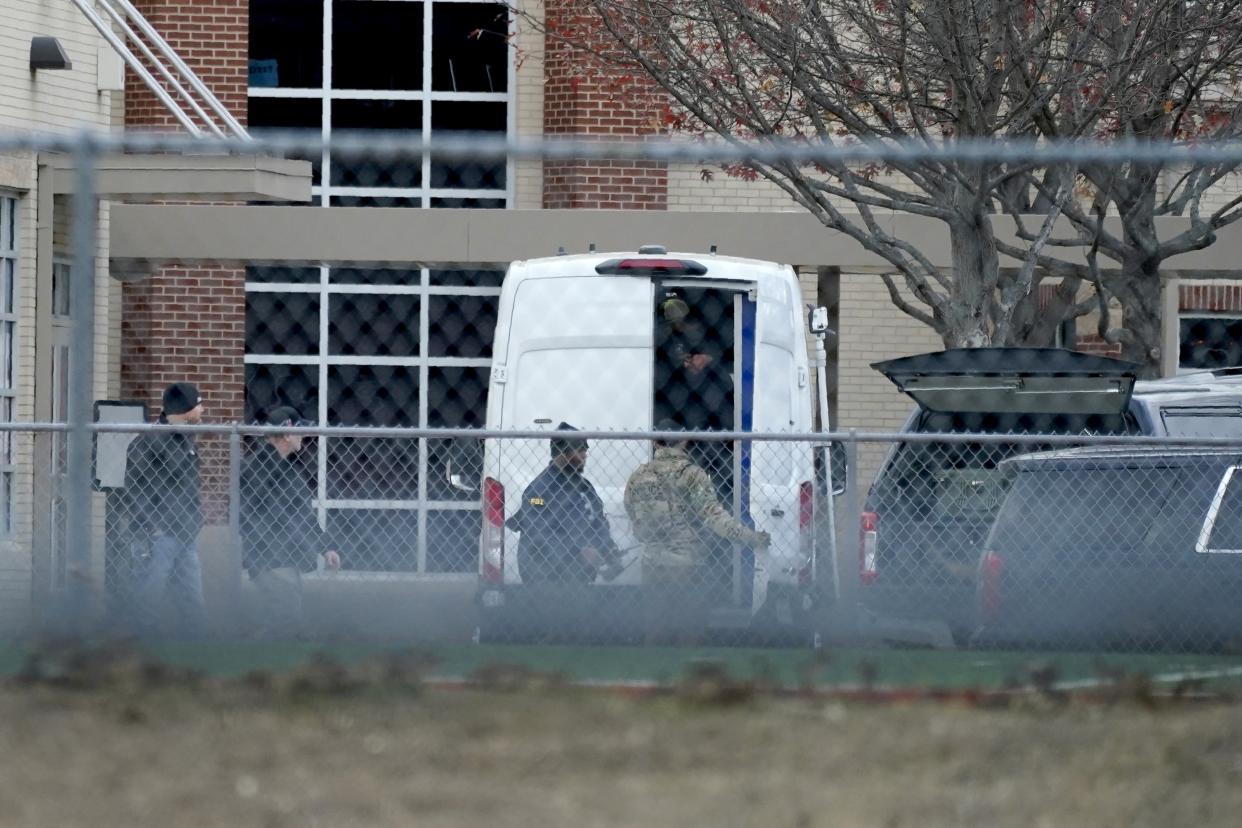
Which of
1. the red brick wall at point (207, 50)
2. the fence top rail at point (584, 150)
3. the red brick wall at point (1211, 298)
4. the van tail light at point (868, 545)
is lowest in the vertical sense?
the van tail light at point (868, 545)

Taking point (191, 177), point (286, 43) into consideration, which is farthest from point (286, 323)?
point (286, 43)

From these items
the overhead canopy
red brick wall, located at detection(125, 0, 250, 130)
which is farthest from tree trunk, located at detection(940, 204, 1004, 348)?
red brick wall, located at detection(125, 0, 250, 130)

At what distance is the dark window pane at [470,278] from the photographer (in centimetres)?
727

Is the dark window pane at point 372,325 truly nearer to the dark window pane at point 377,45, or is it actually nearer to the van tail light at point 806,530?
the van tail light at point 806,530

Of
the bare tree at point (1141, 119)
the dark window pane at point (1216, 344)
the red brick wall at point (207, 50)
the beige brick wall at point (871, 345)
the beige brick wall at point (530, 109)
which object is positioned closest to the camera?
the dark window pane at point (1216, 344)

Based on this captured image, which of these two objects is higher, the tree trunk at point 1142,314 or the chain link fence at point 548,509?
the tree trunk at point 1142,314

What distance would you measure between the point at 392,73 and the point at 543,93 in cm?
157

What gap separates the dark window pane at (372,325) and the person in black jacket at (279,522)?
0.44 metres

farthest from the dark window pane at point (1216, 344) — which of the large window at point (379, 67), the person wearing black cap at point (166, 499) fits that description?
the large window at point (379, 67)

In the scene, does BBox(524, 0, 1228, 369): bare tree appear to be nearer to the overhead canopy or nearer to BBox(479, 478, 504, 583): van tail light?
the overhead canopy

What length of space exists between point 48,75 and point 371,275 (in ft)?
23.7

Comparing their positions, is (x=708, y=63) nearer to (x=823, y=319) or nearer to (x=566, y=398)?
(x=823, y=319)

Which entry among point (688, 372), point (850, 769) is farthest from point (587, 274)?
point (850, 769)

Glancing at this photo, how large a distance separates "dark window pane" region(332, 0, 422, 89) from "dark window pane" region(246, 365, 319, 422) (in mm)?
10049
